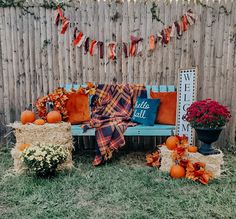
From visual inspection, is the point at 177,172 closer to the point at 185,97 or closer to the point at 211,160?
the point at 211,160

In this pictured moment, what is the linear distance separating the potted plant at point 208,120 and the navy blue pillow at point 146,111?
836 mm

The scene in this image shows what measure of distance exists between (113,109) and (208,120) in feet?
5.43

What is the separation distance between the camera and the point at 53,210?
2.87 metres

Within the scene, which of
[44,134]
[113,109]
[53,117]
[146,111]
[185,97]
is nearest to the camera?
[44,134]

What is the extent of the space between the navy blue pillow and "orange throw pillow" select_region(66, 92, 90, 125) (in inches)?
28.3

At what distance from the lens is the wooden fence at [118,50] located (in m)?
4.80

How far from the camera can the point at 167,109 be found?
181 inches

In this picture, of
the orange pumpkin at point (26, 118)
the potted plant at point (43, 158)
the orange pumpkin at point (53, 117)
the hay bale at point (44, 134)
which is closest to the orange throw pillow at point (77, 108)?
the orange pumpkin at point (53, 117)

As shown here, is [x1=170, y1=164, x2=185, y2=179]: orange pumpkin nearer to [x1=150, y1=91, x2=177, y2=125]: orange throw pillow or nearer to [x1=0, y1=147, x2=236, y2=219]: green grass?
[x1=0, y1=147, x2=236, y2=219]: green grass

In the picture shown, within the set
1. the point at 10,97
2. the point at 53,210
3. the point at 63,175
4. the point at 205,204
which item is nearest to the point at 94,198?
the point at 53,210

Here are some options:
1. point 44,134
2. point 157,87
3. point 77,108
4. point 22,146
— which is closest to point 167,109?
point 157,87

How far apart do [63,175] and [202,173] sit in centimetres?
163

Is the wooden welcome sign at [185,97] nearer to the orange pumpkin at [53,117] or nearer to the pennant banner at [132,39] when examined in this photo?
the pennant banner at [132,39]

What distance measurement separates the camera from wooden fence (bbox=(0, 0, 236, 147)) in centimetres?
480
